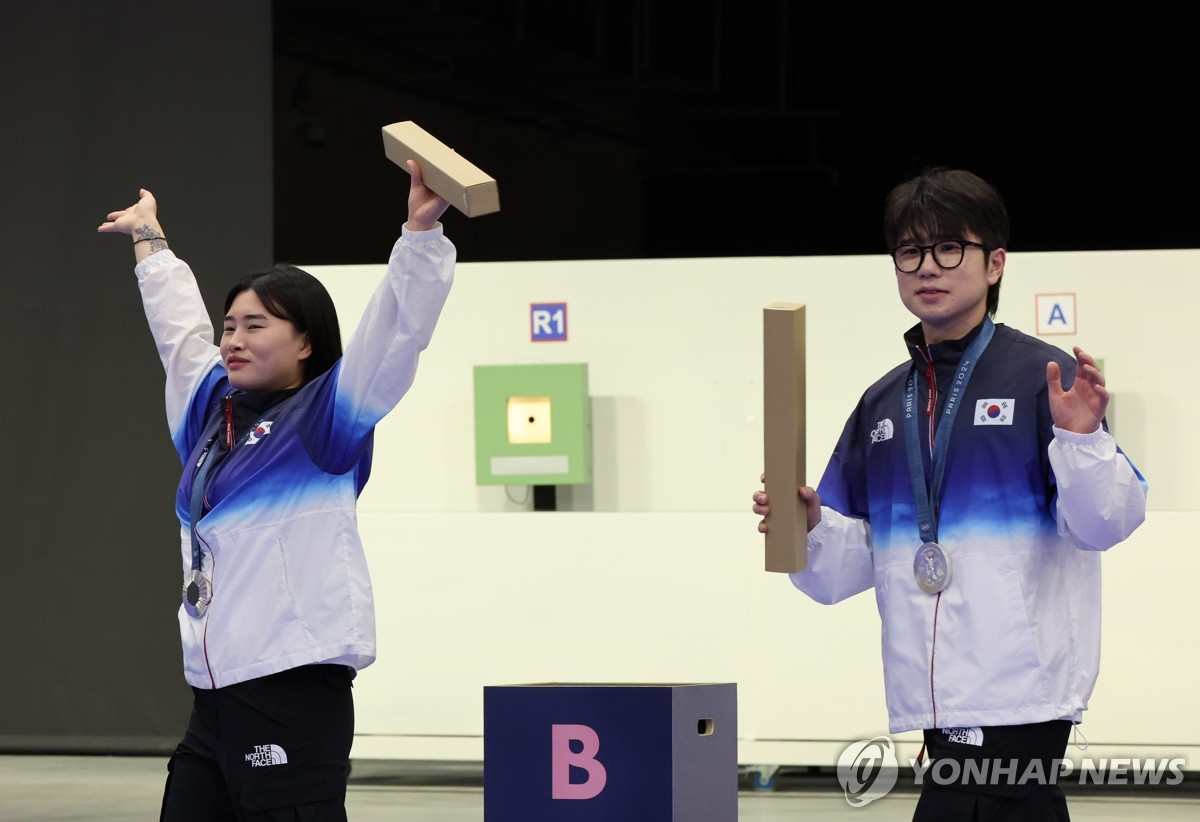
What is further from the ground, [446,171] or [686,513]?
[446,171]

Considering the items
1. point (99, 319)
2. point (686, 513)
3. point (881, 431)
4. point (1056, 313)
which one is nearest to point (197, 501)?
point (881, 431)

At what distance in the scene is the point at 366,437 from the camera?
96.9 inches

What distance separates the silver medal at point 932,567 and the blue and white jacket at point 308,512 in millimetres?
814

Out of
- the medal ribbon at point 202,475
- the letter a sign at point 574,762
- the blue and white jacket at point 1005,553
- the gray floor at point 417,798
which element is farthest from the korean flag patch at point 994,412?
the gray floor at point 417,798

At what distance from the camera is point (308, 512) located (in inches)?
96.7

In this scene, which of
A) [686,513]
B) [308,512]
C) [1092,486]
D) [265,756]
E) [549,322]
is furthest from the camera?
[549,322]

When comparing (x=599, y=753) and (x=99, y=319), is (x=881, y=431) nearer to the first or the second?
(x=599, y=753)

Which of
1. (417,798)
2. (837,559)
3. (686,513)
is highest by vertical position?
(837,559)

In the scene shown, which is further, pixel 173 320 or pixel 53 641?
pixel 53 641

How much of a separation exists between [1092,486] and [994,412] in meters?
0.22

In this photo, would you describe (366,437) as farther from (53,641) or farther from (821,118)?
(53,641)

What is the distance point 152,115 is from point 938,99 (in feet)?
11.5

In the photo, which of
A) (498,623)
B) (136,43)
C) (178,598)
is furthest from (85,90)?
(498,623)

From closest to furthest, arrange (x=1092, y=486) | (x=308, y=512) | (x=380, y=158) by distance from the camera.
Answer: (x=1092, y=486) → (x=308, y=512) → (x=380, y=158)
